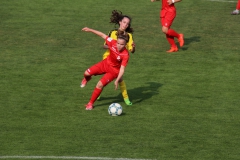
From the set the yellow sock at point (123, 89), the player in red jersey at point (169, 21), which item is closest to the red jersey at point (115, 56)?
the yellow sock at point (123, 89)

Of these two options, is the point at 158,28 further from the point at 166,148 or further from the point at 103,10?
the point at 166,148

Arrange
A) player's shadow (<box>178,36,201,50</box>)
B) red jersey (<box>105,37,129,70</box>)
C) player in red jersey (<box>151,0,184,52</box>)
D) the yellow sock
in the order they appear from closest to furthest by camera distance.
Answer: red jersey (<box>105,37,129,70</box>), the yellow sock, player in red jersey (<box>151,0,184,52</box>), player's shadow (<box>178,36,201,50</box>)

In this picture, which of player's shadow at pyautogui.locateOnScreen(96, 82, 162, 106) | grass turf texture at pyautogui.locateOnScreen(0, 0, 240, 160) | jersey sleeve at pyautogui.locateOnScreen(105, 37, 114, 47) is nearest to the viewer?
grass turf texture at pyautogui.locateOnScreen(0, 0, 240, 160)

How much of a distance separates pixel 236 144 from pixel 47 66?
7463mm

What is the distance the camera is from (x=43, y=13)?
78.9 ft

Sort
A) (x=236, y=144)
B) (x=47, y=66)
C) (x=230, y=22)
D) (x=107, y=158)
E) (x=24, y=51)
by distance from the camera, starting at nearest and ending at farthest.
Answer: (x=107, y=158), (x=236, y=144), (x=47, y=66), (x=24, y=51), (x=230, y=22)

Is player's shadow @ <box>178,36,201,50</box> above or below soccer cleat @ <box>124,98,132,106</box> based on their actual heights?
below

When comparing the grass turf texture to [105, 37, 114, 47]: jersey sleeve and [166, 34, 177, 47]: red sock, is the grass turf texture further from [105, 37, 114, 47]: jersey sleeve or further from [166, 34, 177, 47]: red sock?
[105, 37, 114, 47]: jersey sleeve

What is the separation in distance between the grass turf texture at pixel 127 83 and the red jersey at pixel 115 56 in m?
1.12

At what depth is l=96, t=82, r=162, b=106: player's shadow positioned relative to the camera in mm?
15516

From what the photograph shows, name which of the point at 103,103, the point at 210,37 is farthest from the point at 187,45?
the point at 103,103

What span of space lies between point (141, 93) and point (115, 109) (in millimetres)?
2154

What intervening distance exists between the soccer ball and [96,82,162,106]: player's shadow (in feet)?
3.19

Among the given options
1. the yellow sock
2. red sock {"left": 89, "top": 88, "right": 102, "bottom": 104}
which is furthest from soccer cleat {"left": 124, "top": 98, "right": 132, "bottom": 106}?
red sock {"left": 89, "top": 88, "right": 102, "bottom": 104}
